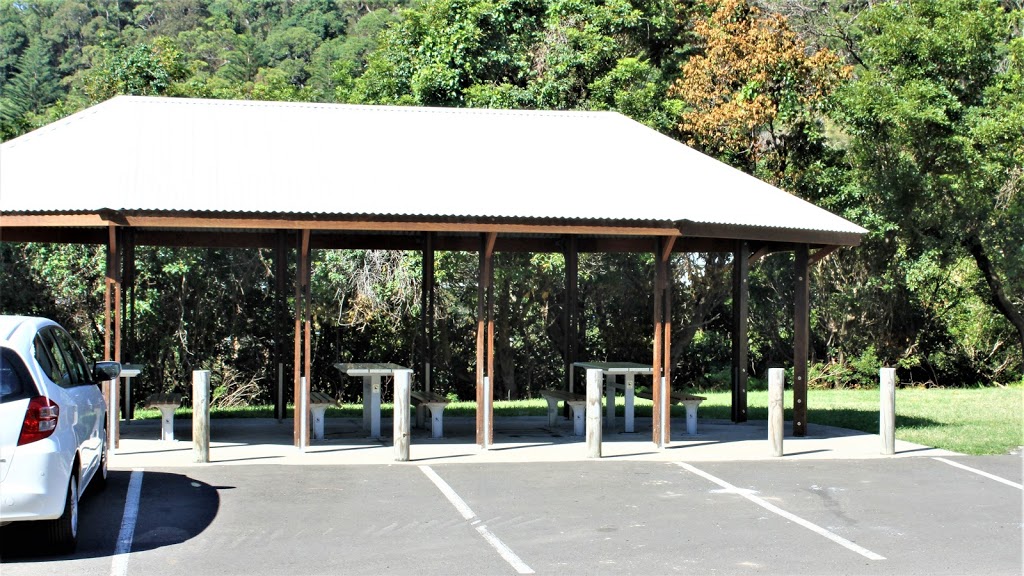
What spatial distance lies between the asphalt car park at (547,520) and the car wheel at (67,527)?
0.11m

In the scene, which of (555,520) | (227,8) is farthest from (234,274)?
(227,8)

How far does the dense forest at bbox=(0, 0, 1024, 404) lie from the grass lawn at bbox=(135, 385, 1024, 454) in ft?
9.30

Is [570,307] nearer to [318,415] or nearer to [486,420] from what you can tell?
[486,420]

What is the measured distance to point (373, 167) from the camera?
1313cm

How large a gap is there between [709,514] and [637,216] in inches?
159

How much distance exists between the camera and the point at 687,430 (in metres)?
14.0

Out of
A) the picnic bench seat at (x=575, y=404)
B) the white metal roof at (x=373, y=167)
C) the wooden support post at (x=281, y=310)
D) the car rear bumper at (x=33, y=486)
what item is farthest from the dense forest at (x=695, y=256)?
the car rear bumper at (x=33, y=486)

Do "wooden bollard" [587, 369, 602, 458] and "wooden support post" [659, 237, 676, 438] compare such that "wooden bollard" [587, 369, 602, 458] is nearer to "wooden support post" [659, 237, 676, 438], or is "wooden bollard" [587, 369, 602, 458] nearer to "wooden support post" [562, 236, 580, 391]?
"wooden support post" [659, 237, 676, 438]

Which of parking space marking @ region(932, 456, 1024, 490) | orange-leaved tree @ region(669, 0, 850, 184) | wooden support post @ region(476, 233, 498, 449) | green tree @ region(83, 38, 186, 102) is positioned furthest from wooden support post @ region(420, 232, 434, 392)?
green tree @ region(83, 38, 186, 102)

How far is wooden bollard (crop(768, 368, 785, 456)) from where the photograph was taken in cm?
1172

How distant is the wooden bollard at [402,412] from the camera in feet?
35.7

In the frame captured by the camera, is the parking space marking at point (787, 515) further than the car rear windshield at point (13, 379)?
Yes

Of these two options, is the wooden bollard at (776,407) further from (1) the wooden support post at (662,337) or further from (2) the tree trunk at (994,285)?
(2) the tree trunk at (994,285)

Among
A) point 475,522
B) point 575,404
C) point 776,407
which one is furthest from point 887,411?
point 475,522
